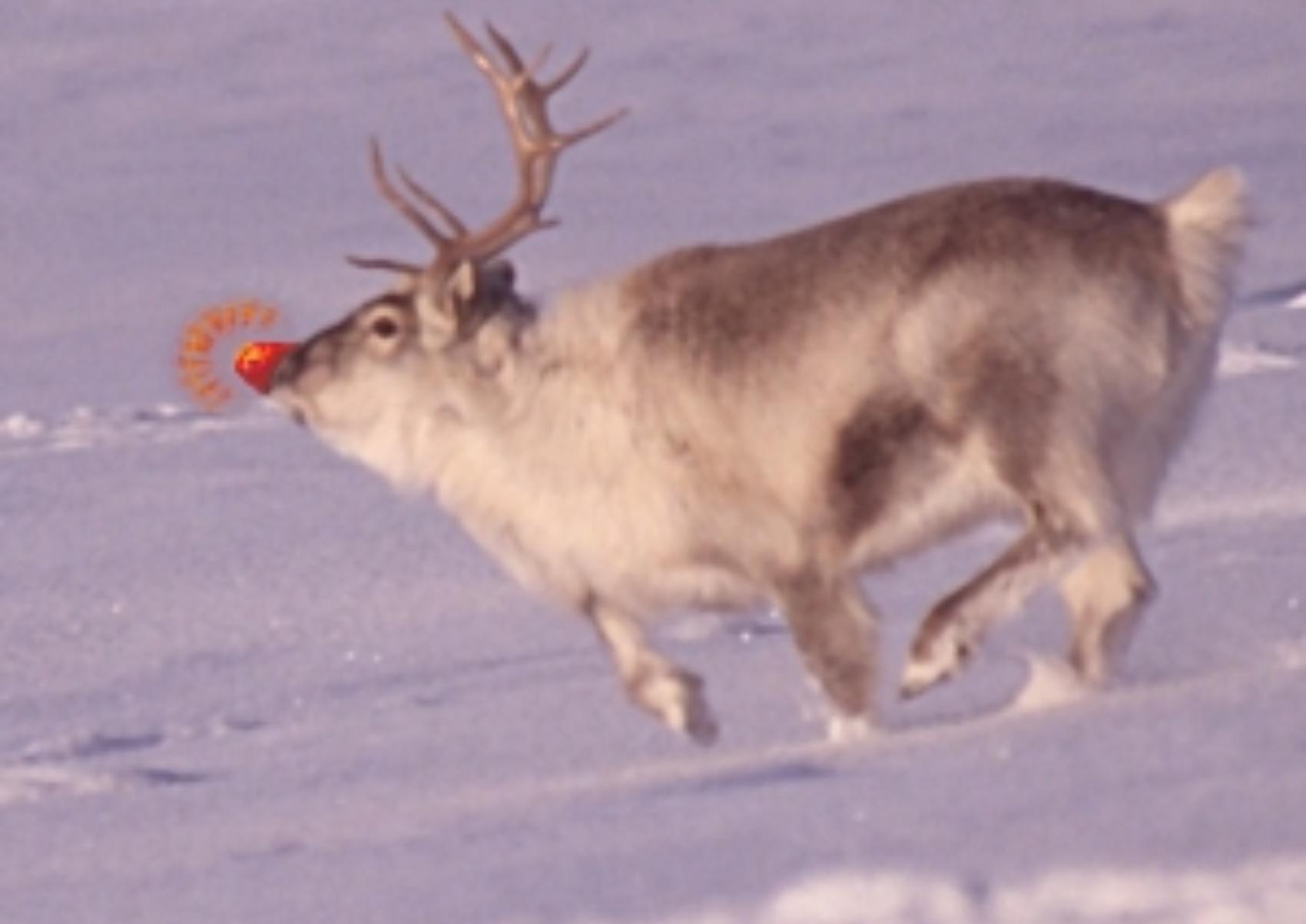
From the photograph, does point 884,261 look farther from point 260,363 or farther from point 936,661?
point 260,363

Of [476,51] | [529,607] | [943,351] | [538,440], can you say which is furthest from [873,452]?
[529,607]

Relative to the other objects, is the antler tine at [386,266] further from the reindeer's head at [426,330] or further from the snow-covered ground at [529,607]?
the snow-covered ground at [529,607]

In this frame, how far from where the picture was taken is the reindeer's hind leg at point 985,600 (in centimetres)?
598

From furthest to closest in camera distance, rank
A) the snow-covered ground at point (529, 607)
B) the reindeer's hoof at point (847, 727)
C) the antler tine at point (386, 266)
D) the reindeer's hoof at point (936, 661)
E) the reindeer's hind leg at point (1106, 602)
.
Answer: the antler tine at point (386, 266) < the reindeer's hind leg at point (1106, 602) < the reindeer's hoof at point (847, 727) < the reindeer's hoof at point (936, 661) < the snow-covered ground at point (529, 607)

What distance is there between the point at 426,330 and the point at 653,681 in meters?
0.88

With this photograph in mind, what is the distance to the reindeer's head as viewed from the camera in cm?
667

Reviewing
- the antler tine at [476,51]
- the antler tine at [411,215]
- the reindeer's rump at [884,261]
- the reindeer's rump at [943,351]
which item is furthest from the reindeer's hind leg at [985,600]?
the antler tine at [476,51]

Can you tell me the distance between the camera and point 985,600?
6016mm

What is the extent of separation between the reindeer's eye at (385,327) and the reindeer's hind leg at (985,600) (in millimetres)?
1346

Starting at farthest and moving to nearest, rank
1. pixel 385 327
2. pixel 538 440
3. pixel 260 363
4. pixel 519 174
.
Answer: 1. pixel 260 363
2. pixel 519 174
3. pixel 385 327
4. pixel 538 440

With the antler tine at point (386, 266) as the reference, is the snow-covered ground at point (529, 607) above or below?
below

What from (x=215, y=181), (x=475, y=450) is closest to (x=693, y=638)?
(x=475, y=450)

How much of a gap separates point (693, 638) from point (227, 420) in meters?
3.52

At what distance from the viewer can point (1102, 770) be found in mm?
4633
